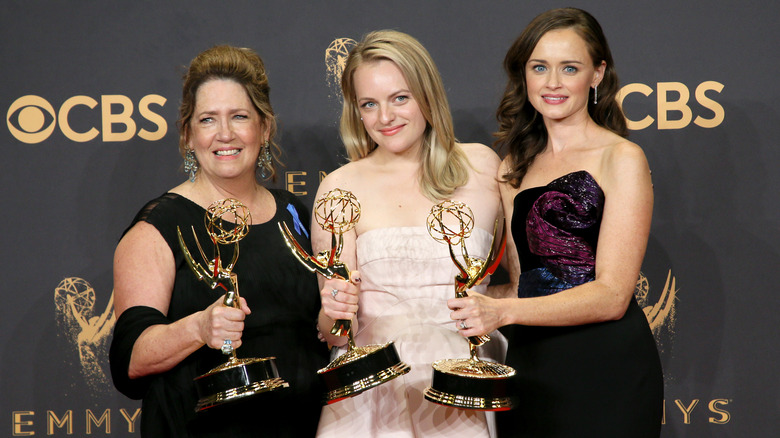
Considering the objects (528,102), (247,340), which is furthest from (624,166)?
(247,340)

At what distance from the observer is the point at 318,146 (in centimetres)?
302

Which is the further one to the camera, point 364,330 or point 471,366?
point 364,330

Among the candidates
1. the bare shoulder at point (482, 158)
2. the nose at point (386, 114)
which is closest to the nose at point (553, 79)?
the bare shoulder at point (482, 158)

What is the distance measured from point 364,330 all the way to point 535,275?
1.75 feet

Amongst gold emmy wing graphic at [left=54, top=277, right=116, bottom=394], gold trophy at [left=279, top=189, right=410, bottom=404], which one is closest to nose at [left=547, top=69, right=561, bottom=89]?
gold trophy at [left=279, top=189, right=410, bottom=404]

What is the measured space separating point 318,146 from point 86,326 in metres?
1.17

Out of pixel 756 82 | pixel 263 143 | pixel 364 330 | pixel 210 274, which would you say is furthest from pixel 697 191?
pixel 210 274

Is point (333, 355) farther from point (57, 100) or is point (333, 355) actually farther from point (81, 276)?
point (57, 100)

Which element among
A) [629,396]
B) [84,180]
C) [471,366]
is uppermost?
[84,180]

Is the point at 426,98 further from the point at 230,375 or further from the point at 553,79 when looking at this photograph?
the point at 230,375

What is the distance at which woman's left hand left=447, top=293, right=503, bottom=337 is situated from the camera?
175 centimetres

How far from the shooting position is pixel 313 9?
2.97m

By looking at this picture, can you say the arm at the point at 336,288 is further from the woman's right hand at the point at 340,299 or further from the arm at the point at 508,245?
the arm at the point at 508,245

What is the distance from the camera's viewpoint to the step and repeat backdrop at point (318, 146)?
2869mm
